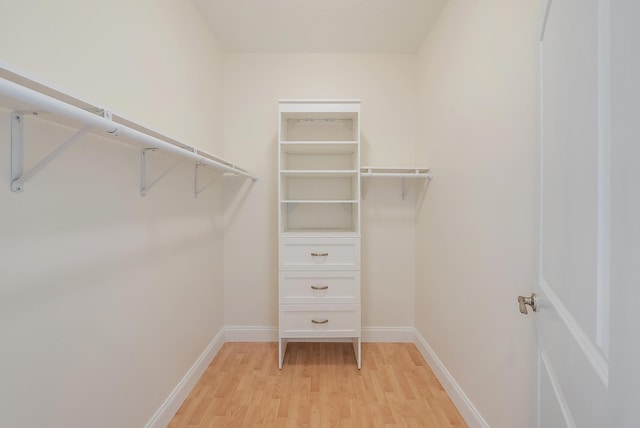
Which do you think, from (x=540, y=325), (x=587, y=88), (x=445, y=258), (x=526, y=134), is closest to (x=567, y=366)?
(x=540, y=325)

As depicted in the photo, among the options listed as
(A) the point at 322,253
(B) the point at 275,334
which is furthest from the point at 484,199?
(B) the point at 275,334

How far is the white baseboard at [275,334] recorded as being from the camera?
2473 millimetres

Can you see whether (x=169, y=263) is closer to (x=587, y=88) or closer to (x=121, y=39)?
(x=121, y=39)

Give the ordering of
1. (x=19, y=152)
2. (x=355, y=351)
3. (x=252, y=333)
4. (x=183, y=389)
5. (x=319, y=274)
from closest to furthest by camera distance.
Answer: (x=19, y=152), (x=183, y=389), (x=319, y=274), (x=355, y=351), (x=252, y=333)

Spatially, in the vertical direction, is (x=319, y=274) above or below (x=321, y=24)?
below

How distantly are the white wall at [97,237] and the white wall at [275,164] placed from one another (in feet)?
2.08

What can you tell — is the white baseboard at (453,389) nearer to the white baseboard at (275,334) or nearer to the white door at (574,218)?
the white baseboard at (275,334)

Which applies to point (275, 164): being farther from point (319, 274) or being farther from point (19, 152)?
point (19, 152)

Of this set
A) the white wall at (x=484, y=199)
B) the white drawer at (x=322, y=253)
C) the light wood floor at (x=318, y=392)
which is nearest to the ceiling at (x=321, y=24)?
the white wall at (x=484, y=199)

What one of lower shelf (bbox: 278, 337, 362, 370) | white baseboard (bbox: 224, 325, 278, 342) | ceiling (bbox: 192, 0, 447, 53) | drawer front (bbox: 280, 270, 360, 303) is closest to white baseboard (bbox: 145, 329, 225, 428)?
white baseboard (bbox: 224, 325, 278, 342)

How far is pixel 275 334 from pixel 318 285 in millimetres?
784

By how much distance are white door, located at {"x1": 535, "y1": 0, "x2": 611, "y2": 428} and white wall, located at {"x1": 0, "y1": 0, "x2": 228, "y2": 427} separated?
4.18 feet

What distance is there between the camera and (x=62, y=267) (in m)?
0.93

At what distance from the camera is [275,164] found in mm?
2482
